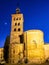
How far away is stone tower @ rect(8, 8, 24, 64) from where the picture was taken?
4256 centimetres

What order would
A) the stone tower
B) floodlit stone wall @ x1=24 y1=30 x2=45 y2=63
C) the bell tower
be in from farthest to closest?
the bell tower
the stone tower
floodlit stone wall @ x1=24 y1=30 x2=45 y2=63

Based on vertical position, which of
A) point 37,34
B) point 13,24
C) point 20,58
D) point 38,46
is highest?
point 13,24

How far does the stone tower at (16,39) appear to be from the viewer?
42.6 metres

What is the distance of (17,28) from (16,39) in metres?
3.24

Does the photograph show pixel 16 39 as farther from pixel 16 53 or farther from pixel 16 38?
pixel 16 53

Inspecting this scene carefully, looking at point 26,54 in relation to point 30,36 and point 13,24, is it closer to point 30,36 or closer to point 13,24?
point 30,36

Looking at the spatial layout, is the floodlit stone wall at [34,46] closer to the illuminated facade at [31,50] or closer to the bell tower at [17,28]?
the illuminated facade at [31,50]

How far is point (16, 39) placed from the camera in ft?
163

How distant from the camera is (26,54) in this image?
137 feet

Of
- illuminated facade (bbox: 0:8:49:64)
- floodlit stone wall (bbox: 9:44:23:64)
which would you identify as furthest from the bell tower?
illuminated facade (bbox: 0:8:49:64)

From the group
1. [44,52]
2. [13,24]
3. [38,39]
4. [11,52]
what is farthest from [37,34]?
[13,24]

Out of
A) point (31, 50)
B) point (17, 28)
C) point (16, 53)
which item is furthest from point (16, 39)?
point (31, 50)

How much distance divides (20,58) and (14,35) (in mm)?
9593

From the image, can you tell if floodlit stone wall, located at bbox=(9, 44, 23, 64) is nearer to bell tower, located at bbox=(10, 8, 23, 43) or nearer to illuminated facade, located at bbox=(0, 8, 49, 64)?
illuminated facade, located at bbox=(0, 8, 49, 64)
